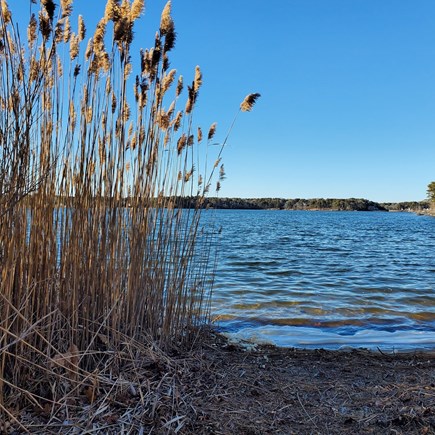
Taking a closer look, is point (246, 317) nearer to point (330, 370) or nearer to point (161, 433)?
point (330, 370)

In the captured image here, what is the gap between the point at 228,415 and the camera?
209cm

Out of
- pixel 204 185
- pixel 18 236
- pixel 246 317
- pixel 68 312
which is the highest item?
pixel 204 185

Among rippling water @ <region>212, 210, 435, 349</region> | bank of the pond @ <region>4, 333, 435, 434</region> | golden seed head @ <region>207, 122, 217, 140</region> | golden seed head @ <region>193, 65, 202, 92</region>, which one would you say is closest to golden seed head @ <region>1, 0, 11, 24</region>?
golden seed head @ <region>193, 65, 202, 92</region>

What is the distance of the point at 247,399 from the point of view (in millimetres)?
2334

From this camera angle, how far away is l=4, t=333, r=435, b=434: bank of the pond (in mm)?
1873

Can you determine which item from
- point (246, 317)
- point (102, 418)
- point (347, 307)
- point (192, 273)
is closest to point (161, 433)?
point (102, 418)

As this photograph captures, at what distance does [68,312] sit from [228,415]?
3.35 feet

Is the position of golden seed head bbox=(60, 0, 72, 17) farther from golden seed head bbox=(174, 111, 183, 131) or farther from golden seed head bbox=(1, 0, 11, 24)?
golden seed head bbox=(174, 111, 183, 131)

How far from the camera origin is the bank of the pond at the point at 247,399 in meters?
1.87

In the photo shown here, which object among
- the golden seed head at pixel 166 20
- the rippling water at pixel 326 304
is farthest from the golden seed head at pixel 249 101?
the rippling water at pixel 326 304

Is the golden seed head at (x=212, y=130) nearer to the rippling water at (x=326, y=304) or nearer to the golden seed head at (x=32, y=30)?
the rippling water at (x=326, y=304)

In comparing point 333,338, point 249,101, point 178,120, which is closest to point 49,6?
point 178,120

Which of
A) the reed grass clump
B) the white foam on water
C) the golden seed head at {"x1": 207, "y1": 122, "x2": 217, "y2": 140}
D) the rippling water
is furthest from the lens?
the rippling water

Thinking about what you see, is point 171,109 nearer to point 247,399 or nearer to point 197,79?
point 197,79
